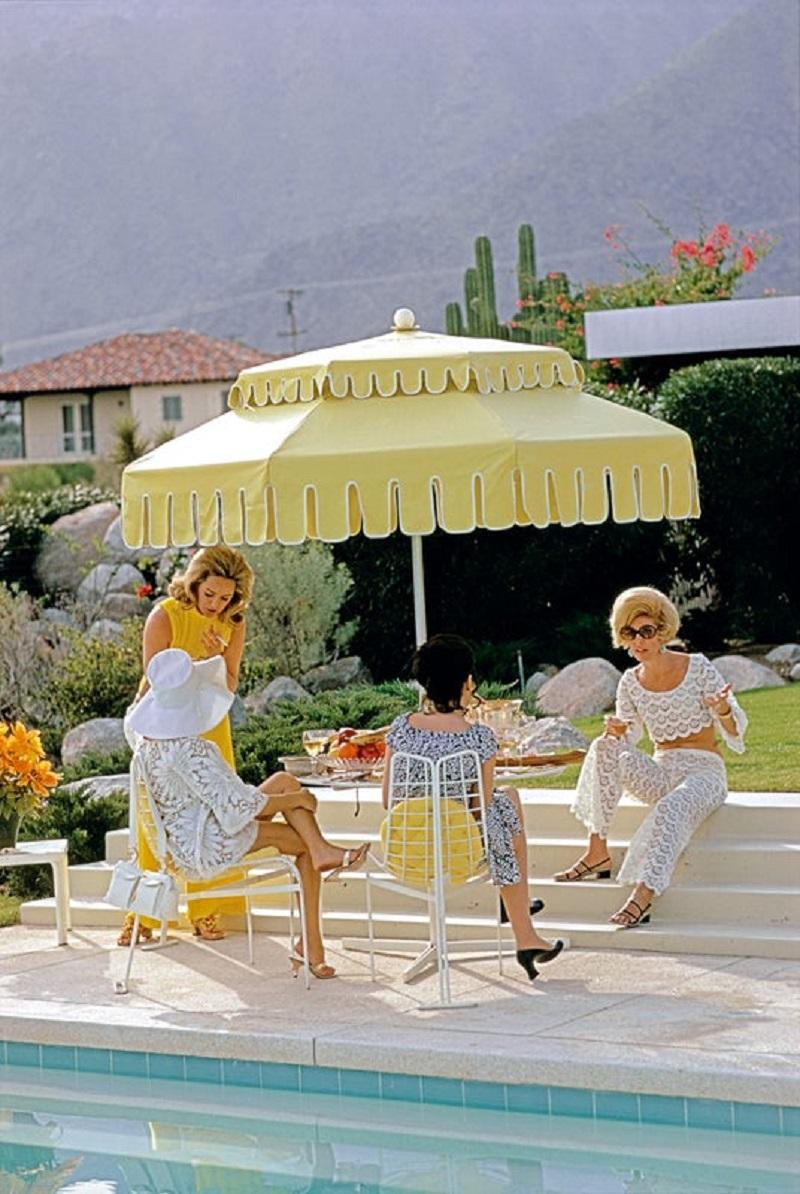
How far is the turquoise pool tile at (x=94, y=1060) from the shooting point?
702 centimetres

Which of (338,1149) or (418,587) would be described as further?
(418,587)

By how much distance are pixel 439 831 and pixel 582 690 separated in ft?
Result: 24.2

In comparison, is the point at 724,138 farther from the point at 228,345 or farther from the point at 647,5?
the point at 228,345

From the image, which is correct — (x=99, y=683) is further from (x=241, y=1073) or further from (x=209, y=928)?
(x=241, y=1073)

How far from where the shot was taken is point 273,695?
1511cm

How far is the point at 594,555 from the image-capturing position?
1634cm

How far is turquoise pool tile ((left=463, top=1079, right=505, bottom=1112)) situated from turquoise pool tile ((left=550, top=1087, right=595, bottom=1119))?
0.19 m

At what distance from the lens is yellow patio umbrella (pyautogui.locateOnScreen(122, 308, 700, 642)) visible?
7242 mm

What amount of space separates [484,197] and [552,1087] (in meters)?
102

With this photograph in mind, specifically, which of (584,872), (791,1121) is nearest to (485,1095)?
(791,1121)

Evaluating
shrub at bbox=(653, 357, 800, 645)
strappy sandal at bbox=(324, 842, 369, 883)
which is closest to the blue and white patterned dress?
strappy sandal at bbox=(324, 842, 369, 883)

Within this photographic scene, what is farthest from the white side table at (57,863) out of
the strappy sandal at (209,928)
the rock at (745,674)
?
the rock at (745,674)

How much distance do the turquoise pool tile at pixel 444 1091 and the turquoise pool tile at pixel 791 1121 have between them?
3.55 ft

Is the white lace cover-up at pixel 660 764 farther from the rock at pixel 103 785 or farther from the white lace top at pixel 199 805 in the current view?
the rock at pixel 103 785
